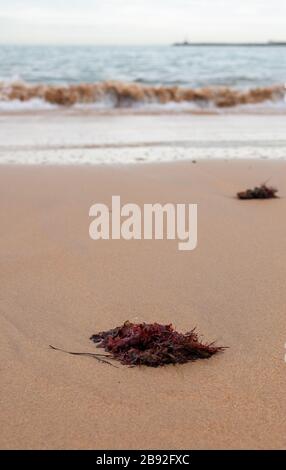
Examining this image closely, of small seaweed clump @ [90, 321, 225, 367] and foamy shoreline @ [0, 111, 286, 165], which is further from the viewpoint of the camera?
foamy shoreline @ [0, 111, 286, 165]

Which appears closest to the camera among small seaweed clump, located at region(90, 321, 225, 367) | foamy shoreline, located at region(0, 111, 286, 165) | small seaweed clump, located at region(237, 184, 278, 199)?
small seaweed clump, located at region(90, 321, 225, 367)

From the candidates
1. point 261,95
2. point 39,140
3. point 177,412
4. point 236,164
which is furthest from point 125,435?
point 261,95

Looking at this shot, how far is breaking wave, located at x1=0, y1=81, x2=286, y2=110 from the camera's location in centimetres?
1825

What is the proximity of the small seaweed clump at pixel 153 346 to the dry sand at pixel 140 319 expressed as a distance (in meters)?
0.05

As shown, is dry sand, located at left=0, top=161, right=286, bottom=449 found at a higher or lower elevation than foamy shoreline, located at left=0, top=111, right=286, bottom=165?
lower

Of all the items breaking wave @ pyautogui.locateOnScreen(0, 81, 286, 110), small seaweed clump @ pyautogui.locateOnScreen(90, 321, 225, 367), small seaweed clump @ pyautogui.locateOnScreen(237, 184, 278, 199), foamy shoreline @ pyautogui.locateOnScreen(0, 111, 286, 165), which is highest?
breaking wave @ pyautogui.locateOnScreen(0, 81, 286, 110)

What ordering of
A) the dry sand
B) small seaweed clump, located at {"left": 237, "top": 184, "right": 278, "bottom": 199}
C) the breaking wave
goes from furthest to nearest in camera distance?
the breaking wave, small seaweed clump, located at {"left": 237, "top": 184, "right": 278, "bottom": 199}, the dry sand

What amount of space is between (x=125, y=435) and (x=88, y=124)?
10.5m

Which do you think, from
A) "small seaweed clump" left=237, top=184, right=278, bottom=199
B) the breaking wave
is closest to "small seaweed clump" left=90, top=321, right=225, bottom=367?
"small seaweed clump" left=237, top=184, right=278, bottom=199

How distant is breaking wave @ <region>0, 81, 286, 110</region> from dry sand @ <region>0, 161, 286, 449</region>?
13214mm

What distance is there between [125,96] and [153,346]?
16.6 m

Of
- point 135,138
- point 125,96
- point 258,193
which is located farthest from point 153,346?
point 125,96

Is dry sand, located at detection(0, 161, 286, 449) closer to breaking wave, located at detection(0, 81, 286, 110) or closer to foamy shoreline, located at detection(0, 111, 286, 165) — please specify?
foamy shoreline, located at detection(0, 111, 286, 165)

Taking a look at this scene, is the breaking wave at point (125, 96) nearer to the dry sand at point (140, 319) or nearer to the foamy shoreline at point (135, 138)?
the foamy shoreline at point (135, 138)
